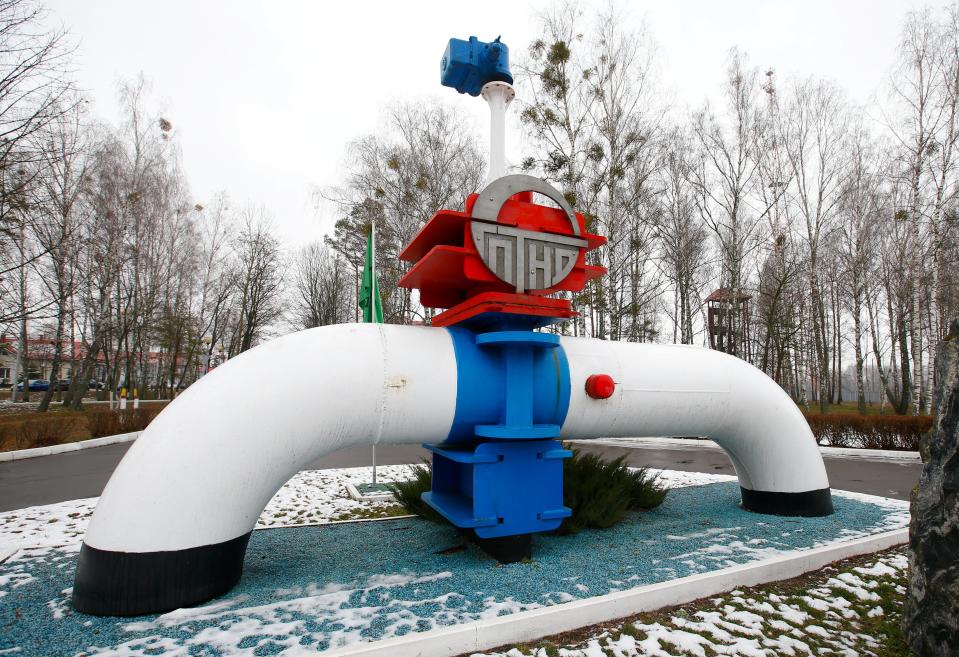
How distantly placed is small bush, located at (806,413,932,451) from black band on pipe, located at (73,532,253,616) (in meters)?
12.0

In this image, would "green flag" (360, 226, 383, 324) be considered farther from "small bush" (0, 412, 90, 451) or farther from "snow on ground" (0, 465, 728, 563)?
"small bush" (0, 412, 90, 451)

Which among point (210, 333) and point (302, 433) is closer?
point (302, 433)

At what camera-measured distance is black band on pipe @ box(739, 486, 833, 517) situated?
4711mm

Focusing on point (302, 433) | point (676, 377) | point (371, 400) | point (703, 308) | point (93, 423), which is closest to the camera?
point (302, 433)

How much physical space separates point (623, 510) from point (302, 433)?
318cm

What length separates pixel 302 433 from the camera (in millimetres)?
3010

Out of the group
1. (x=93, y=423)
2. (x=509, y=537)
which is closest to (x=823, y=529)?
(x=509, y=537)

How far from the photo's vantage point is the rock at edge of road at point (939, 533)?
2174mm

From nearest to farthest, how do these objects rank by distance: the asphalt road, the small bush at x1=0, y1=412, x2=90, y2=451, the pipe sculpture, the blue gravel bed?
the blue gravel bed < the pipe sculpture < the asphalt road < the small bush at x1=0, y1=412, x2=90, y2=451

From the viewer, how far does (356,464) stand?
1002 centimetres

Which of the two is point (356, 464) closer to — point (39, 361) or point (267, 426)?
point (267, 426)

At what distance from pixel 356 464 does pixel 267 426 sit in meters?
7.59

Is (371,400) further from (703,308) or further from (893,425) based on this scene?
(703,308)

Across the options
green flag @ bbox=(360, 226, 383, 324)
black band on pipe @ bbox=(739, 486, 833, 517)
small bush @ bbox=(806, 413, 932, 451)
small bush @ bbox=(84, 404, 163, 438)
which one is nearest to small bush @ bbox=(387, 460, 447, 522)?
green flag @ bbox=(360, 226, 383, 324)
